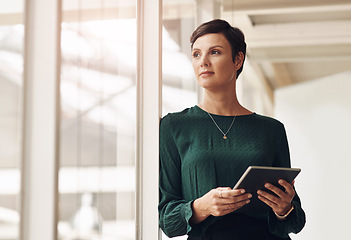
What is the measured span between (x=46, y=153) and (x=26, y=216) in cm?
17

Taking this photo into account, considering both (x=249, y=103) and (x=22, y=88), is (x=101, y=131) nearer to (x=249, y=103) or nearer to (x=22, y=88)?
(x=22, y=88)

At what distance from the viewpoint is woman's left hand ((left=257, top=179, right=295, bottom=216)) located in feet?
6.16

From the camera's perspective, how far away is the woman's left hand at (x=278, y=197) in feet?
6.16

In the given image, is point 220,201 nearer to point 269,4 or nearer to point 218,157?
point 218,157

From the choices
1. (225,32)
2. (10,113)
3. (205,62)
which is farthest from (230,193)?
(10,113)

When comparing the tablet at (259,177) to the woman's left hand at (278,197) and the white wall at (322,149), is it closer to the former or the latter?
the woman's left hand at (278,197)

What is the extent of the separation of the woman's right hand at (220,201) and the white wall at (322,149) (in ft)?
2.84

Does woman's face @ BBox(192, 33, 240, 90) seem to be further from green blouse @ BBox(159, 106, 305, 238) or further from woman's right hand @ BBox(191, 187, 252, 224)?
woman's right hand @ BBox(191, 187, 252, 224)

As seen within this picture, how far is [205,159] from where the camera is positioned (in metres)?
1.99

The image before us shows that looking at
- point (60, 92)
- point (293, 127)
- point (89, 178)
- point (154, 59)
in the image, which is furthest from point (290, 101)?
point (60, 92)

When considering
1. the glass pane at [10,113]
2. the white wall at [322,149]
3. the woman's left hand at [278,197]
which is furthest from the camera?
the white wall at [322,149]

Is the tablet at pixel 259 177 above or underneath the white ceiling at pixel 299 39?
underneath

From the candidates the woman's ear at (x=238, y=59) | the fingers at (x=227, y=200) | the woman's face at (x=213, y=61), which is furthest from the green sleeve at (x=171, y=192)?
the woman's ear at (x=238, y=59)

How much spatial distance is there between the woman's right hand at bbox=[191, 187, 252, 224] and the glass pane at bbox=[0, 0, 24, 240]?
0.75 meters
